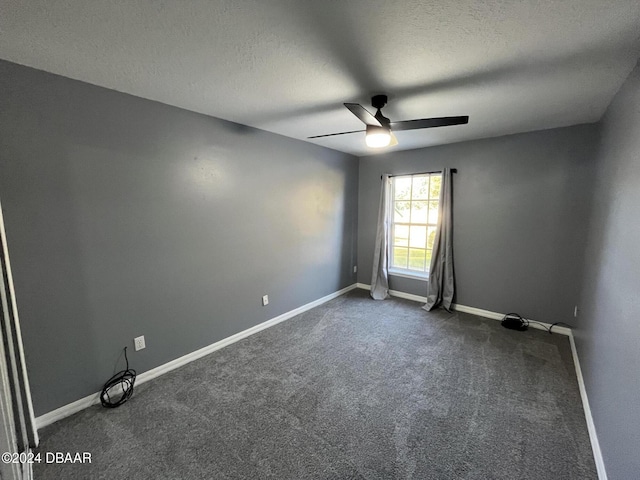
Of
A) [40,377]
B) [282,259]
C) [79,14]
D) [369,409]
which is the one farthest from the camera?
[282,259]

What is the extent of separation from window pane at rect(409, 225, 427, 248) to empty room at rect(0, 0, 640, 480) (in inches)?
37.8

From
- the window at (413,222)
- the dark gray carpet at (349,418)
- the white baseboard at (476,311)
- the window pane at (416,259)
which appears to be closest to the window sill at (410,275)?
the window at (413,222)

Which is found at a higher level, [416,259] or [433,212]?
[433,212]

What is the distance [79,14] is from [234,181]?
5.63 feet

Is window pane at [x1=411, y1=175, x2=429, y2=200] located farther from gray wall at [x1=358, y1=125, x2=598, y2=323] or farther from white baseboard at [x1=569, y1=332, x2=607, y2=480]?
white baseboard at [x1=569, y1=332, x2=607, y2=480]

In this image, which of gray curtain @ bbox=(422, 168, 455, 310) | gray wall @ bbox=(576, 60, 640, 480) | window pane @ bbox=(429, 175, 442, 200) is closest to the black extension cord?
gray curtain @ bbox=(422, 168, 455, 310)

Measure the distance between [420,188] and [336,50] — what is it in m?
3.13

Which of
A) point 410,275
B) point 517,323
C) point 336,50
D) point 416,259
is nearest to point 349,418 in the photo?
point 336,50

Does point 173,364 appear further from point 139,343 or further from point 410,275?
point 410,275

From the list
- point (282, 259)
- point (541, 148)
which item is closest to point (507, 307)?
point (541, 148)

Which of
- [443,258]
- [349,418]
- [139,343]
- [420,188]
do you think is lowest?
[349,418]

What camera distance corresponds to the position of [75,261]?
1970mm

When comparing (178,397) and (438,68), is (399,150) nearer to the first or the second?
(438,68)

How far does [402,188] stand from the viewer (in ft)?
14.6
